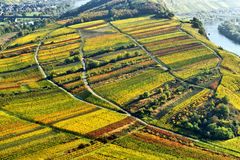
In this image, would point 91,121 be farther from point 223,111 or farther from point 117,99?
point 223,111

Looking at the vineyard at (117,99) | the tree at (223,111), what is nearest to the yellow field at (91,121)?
the vineyard at (117,99)

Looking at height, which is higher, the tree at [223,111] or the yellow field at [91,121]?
the yellow field at [91,121]

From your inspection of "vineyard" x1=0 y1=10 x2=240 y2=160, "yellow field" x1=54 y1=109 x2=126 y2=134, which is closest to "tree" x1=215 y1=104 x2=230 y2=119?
"vineyard" x1=0 y1=10 x2=240 y2=160

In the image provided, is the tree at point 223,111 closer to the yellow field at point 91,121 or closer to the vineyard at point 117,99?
the vineyard at point 117,99

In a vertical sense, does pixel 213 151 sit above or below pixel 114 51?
below

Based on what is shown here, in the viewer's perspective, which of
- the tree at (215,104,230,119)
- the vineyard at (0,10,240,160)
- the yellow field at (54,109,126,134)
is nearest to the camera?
the vineyard at (0,10,240,160)

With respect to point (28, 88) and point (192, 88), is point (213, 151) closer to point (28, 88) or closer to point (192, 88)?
point (192, 88)

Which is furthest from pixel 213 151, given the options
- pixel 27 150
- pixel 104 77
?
pixel 104 77

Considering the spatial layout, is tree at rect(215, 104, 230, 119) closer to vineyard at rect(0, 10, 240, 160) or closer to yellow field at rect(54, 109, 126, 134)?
vineyard at rect(0, 10, 240, 160)
